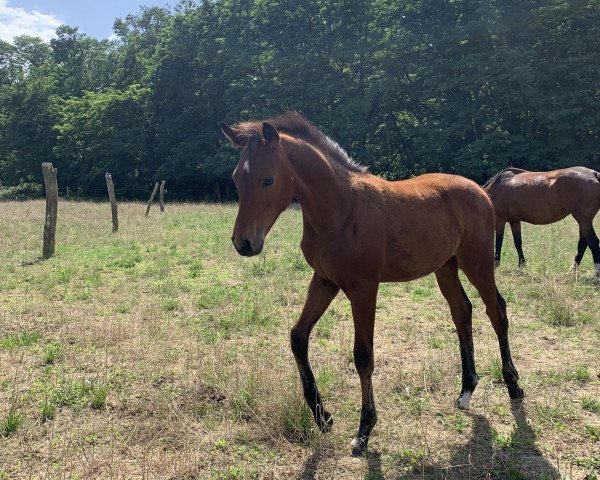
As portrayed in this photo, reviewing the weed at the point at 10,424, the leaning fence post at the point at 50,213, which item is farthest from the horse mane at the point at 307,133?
the leaning fence post at the point at 50,213

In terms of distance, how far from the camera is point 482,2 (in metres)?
27.6

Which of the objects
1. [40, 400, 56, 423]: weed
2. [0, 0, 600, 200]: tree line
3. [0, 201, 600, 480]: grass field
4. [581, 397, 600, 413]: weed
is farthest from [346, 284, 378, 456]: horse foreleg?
[0, 0, 600, 200]: tree line

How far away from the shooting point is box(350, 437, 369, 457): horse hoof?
317 centimetres

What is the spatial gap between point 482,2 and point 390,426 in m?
30.9

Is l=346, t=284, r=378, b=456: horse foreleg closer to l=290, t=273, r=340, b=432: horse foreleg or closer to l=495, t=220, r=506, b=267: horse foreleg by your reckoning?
l=290, t=273, r=340, b=432: horse foreleg

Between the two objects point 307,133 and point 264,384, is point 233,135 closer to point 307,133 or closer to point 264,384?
point 307,133

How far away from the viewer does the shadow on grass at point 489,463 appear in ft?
9.50

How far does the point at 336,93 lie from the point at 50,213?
26823mm

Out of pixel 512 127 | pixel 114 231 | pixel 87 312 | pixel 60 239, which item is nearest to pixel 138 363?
pixel 87 312

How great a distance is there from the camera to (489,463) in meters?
3.03

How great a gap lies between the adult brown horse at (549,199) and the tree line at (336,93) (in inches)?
740

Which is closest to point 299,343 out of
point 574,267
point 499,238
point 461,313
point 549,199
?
point 461,313

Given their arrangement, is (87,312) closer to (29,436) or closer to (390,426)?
(29,436)

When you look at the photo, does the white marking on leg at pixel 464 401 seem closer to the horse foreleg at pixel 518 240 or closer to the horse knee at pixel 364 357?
the horse knee at pixel 364 357
